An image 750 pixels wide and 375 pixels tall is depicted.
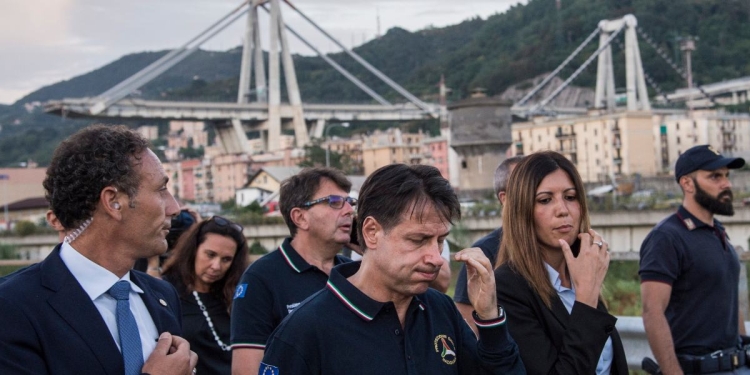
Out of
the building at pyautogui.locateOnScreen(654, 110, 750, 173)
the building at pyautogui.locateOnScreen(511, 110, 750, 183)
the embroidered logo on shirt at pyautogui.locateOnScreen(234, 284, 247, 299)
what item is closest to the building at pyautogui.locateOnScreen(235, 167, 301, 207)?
the building at pyautogui.locateOnScreen(511, 110, 750, 183)

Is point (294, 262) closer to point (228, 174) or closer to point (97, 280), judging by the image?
point (97, 280)

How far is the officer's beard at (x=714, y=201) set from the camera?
477 centimetres

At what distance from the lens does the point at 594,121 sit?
8419 cm

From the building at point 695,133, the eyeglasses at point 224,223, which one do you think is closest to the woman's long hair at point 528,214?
the eyeglasses at point 224,223

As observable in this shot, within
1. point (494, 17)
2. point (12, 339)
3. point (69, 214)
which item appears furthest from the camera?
point (494, 17)

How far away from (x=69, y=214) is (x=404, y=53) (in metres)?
188

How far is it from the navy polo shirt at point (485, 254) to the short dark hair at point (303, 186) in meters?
0.76

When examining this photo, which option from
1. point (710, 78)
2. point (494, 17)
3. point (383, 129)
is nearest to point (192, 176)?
point (383, 129)

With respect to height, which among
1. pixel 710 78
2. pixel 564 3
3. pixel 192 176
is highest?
pixel 564 3

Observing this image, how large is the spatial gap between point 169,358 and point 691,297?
2.80 metres

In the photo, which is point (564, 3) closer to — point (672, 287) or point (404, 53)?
point (404, 53)

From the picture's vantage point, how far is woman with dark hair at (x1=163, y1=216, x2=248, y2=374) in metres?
4.83

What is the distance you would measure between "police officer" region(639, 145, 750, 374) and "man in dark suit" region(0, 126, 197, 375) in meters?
2.48

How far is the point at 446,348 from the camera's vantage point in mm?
2721
